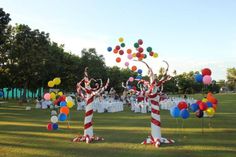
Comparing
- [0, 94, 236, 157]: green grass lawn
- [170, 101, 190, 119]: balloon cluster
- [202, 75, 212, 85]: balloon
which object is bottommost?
[0, 94, 236, 157]: green grass lawn

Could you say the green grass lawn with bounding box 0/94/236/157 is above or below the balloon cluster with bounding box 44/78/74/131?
below

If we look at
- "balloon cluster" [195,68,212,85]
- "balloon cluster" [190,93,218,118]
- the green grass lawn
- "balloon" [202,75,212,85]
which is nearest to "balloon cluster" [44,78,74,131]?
the green grass lawn

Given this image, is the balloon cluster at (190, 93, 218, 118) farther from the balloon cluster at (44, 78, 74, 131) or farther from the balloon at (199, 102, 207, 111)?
the balloon cluster at (44, 78, 74, 131)

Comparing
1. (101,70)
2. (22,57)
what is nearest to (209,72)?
(22,57)

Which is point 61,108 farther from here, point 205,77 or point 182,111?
point 205,77

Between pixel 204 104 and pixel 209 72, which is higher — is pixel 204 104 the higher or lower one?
the lower one

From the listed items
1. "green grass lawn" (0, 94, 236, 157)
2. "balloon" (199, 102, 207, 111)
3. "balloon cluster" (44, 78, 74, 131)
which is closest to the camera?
"green grass lawn" (0, 94, 236, 157)

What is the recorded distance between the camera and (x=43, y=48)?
158ft

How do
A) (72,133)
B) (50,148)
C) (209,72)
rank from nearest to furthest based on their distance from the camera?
(50,148) → (209,72) → (72,133)

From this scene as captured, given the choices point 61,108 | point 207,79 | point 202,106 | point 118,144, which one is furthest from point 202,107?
point 61,108

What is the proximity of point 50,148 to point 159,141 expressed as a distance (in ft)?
13.3

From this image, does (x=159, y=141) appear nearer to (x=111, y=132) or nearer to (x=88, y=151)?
(x=88, y=151)

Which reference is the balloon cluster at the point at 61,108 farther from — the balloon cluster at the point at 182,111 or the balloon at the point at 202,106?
the balloon at the point at 202,106

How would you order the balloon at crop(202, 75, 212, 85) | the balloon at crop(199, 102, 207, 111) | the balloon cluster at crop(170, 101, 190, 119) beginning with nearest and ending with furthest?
the balloon cluster at crop(170, 101, 190, 119)
the balloon at crop(202, 75, 212, 85)
the balloon at crop(199, 102, 207, 111)
